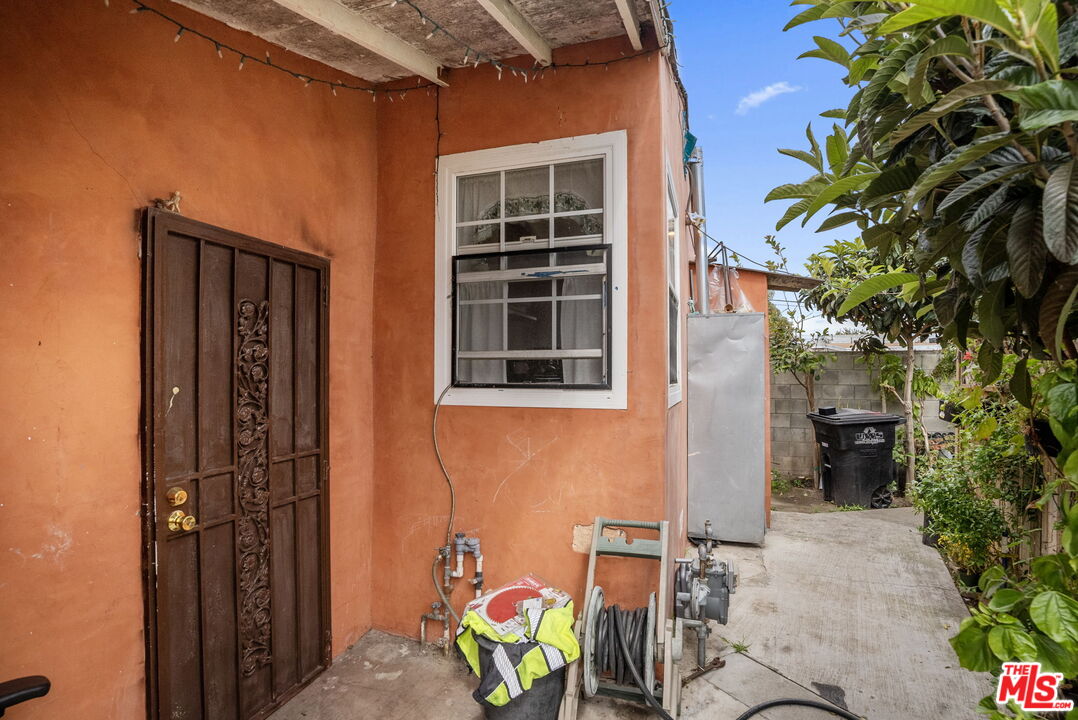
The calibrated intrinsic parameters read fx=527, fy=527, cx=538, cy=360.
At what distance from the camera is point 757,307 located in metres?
6.32

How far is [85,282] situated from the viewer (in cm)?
189

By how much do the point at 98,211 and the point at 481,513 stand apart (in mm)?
2252


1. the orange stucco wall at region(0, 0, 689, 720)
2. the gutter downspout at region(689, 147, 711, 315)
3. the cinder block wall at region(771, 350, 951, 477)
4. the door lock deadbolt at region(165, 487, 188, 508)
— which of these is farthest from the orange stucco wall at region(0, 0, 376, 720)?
the cinder block wall at region(771, 350, 951, 477)

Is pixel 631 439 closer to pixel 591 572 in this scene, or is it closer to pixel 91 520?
pixel 591 572

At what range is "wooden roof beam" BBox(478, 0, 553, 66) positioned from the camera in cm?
233

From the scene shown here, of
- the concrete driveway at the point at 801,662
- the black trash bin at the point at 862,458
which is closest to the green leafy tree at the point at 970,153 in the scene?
the concrete driveway at the point at 801,662

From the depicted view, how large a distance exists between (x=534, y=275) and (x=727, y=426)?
2.67 meters

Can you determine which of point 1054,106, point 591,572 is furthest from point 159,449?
point 1054,106

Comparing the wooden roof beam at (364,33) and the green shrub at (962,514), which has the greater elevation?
the wooden roof beam at (364,33)

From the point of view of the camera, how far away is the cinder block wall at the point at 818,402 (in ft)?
23.6

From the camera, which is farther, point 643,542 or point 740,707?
point 643,542

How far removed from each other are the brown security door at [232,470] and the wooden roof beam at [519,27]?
59.3 inches

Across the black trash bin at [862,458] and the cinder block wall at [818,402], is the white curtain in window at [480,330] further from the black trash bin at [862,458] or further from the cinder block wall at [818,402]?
the cinder block wall at [818,402]

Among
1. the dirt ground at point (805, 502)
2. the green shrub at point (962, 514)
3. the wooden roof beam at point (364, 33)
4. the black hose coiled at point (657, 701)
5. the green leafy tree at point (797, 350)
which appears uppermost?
the wooden roof beam at point (364, 33)
